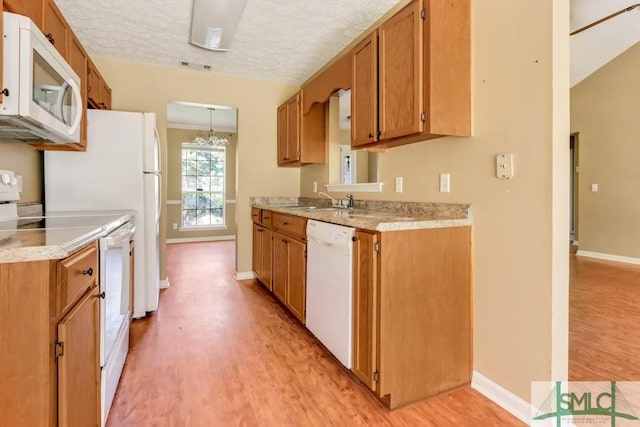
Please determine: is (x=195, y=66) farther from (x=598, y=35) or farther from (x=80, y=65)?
(x=598, y=35)

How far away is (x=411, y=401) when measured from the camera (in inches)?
64.1

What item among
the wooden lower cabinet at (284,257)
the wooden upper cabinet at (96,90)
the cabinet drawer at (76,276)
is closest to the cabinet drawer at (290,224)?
the wooden lower cabinet at (284,257)

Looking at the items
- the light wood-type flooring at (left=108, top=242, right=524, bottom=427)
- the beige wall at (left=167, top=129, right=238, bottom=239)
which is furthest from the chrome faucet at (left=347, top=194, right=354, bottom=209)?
the beige wall at (left=167, top=129, right=238, bottom=239)

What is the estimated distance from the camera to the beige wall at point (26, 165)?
2090 mm

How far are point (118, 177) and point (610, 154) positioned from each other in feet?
20.8

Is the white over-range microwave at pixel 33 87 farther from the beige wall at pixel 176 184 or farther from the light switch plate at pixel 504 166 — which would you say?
the beige wall at pixel 176 184

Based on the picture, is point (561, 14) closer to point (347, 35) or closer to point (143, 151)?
point (347, 35)

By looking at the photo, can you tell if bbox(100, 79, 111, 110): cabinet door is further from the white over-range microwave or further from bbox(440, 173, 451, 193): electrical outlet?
bbox(440, 173, 451, 193): electrical outlet

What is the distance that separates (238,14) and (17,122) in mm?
1604

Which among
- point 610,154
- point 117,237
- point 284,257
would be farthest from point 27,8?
point 610,154

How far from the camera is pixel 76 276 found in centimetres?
108

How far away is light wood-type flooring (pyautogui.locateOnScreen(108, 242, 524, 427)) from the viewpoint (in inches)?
59.8

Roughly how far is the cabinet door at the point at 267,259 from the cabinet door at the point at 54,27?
78.9 inches

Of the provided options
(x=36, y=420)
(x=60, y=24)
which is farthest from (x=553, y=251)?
(x=60, y=24)
